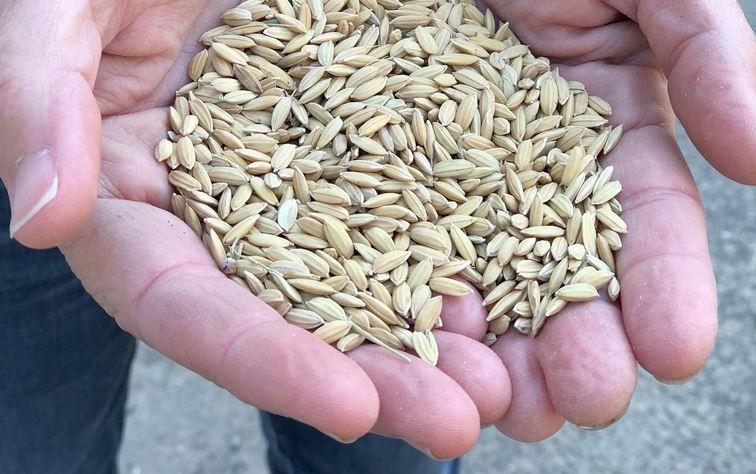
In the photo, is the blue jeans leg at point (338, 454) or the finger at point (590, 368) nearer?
the finger at point (590, 368)

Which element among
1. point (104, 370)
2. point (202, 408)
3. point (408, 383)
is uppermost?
point (408, 383)

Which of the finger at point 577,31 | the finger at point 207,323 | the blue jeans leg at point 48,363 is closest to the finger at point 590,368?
the finger at point 207,323

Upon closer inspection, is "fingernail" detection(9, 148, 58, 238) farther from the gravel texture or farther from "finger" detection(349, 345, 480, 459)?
the gravel texture

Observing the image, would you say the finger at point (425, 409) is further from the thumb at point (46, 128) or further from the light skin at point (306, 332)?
the thumb at point (46, 128)

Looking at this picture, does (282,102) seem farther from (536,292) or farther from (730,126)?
(730,126)

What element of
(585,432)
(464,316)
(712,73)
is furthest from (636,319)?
(585,432)

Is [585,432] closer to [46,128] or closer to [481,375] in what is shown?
[481,375]

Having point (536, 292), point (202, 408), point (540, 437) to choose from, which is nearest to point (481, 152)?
point (536, 292)
